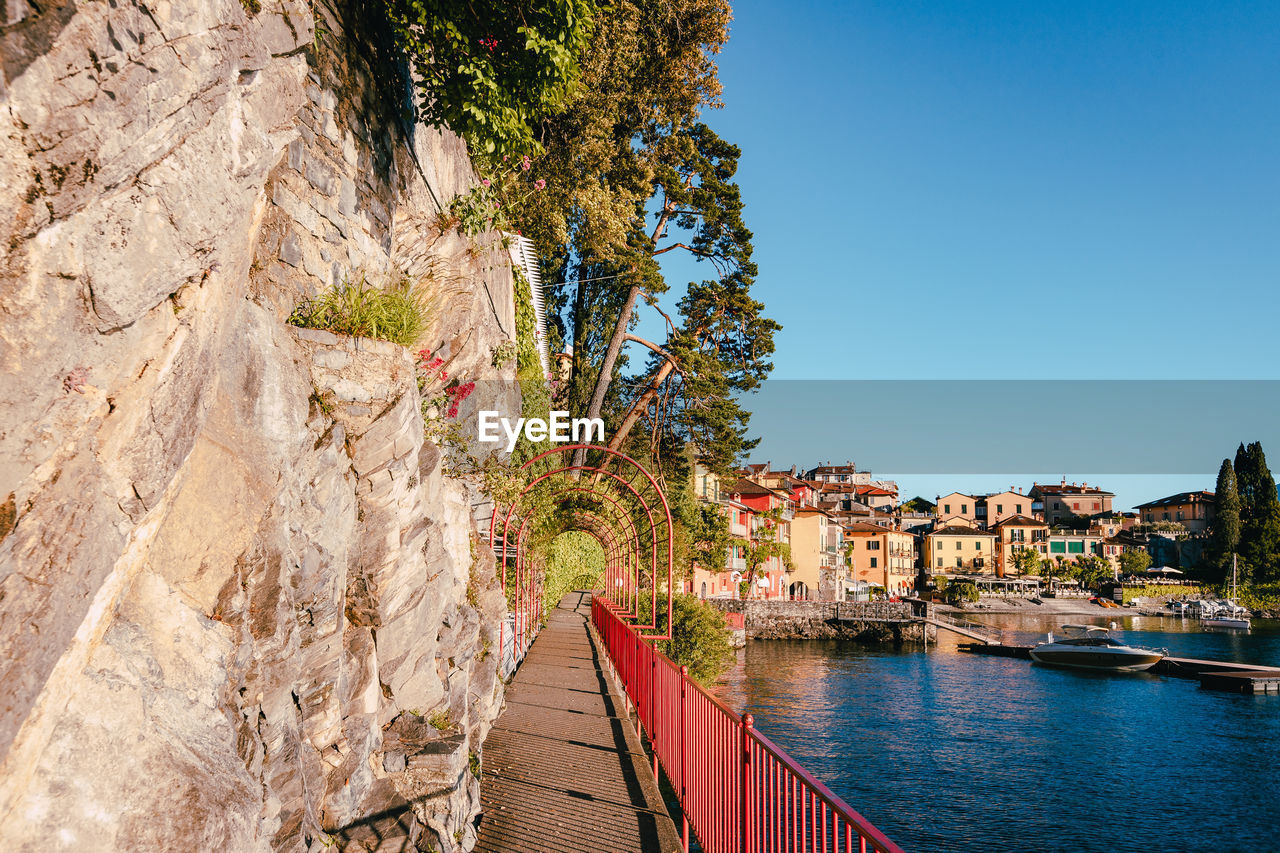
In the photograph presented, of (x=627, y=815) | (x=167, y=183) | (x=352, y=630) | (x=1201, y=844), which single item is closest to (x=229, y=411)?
(x=167, y=183)

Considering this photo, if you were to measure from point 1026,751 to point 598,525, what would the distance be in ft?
50.2

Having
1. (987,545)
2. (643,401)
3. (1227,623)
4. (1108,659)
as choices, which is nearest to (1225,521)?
(1227,623)

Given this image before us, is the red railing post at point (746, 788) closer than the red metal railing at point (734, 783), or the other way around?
the red metal railing at point (734, 783)

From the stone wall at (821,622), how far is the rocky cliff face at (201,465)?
48516mm

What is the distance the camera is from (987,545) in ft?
312

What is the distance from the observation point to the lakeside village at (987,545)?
67.8 m

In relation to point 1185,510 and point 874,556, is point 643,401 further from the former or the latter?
point 1185,510

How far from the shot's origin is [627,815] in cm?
601

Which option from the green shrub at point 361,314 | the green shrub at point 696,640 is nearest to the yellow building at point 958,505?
the green shrub at point 696,640

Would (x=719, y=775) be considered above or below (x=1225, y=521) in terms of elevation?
below

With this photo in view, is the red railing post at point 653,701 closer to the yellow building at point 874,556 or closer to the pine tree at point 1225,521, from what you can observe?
the yellow building at point 874,556

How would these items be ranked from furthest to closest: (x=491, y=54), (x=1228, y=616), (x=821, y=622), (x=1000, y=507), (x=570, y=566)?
1. (x=1000, y=507)
2. (x=1228, y=616)
3. (x=821, y=622)
4. (x=570, y=566)
5. (x=491, y=54)

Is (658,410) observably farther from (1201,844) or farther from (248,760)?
(248,760)

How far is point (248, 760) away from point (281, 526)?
1076mm
